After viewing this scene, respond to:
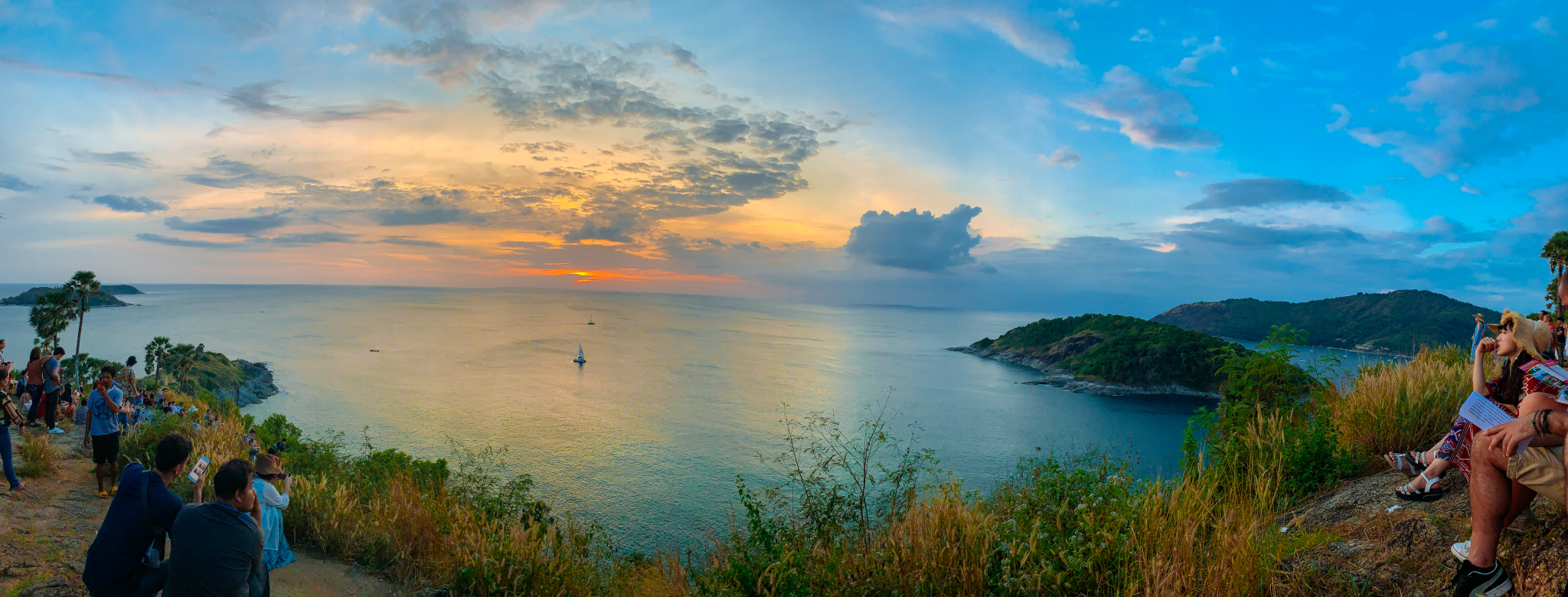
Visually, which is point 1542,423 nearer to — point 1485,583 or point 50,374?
point 1485,583

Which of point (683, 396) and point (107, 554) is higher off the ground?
point (107, 554)

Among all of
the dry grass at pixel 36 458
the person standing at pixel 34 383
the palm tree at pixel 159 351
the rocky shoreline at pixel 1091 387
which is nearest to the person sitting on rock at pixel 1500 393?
the dry grass at pixel 36 458

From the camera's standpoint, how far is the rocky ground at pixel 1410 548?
334 cm

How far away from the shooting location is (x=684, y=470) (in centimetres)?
3825

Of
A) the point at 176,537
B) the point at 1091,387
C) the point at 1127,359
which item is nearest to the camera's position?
the point at 176,537

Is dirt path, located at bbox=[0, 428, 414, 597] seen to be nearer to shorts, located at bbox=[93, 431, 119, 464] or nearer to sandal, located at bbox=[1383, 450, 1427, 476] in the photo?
shorts, located at bbox=[93, 431, 119, 464]

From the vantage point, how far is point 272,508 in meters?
6.49

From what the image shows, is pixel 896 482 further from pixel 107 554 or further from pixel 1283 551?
pixel 107 554

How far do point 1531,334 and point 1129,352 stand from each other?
276 feet

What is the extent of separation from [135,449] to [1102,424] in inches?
2510

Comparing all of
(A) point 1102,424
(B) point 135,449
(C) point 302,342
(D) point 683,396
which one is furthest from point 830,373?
(C) point 302,342

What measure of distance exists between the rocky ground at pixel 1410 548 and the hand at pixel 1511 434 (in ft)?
2.31

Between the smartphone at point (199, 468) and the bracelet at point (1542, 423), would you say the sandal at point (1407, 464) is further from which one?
the smartphone at point (199, 468)

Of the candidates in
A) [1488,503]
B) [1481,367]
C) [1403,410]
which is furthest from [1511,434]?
Answer: [1403,410]
